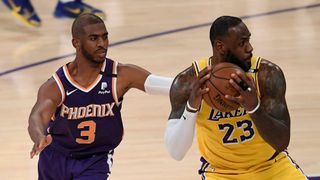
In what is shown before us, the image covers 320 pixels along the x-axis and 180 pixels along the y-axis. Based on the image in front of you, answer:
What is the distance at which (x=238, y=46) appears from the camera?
14.4ft

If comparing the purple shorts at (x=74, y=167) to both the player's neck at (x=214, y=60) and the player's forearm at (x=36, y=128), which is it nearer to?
the player's forearm at (x=36, y=128)

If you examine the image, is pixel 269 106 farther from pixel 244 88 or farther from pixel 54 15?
pixel 54 15

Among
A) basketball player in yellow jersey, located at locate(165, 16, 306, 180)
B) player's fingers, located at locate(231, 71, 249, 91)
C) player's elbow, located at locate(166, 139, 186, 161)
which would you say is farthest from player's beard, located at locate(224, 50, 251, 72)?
player's elbow, located at locate(166, 139, 186, 161)

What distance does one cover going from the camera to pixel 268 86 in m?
4.56

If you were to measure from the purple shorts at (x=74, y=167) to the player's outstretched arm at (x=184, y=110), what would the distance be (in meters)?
0.61

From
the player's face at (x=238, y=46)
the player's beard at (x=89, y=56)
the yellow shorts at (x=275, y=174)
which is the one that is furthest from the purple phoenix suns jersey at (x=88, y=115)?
the player's face at (x=238, y=46)

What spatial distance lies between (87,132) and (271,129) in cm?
121

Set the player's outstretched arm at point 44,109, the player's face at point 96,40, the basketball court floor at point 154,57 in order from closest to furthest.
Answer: the player's outstretched arm at point 44,109
the player's face at point 96,40
the basketball court floor at point 154,57

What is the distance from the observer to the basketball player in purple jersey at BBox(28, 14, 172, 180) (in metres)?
4.91

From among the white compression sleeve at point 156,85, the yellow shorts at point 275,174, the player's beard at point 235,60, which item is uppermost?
the player's beard at point 235,60

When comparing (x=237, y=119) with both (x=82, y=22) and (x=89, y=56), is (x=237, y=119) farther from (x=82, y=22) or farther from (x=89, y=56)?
(x=82, y=22)

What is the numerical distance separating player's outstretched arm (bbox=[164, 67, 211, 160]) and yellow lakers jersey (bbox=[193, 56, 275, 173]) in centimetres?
10

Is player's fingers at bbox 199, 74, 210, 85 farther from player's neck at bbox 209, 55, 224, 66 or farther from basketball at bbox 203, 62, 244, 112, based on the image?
player's neck at bbox 209, 55, 224, 66

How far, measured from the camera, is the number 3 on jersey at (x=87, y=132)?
4988 mm
